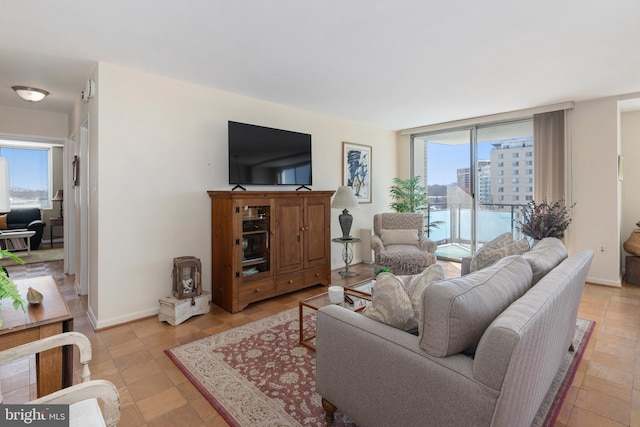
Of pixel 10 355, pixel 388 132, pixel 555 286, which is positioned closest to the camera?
pixel 10 355

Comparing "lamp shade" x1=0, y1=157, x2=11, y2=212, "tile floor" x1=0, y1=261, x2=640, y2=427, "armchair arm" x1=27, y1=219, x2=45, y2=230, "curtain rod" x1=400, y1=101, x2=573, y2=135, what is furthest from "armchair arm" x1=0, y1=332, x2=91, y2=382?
"armchair arm" x1=27, y1=219, x2=45, y2=230

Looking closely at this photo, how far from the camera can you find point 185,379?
213cm

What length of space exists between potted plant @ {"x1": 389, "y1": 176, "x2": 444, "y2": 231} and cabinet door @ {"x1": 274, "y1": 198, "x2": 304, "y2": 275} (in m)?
2.47

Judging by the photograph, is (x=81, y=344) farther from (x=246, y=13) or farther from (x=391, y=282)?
(x=246, y=13)

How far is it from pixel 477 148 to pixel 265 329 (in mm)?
4412

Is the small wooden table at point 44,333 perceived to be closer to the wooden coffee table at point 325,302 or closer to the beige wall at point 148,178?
the wooden coffee table at point 325,302

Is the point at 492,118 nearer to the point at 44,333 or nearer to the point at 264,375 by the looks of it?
the point at 264,375

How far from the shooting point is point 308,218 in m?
3.95

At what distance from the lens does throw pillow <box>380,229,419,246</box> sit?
466 centimetres

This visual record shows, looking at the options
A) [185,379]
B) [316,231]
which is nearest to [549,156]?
[316,231]

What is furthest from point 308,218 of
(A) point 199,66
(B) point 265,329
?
(A) point 199,66

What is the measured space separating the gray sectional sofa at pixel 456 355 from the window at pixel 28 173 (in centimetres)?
889

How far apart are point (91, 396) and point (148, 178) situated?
2.50 m

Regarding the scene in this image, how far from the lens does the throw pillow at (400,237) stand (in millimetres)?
4660
